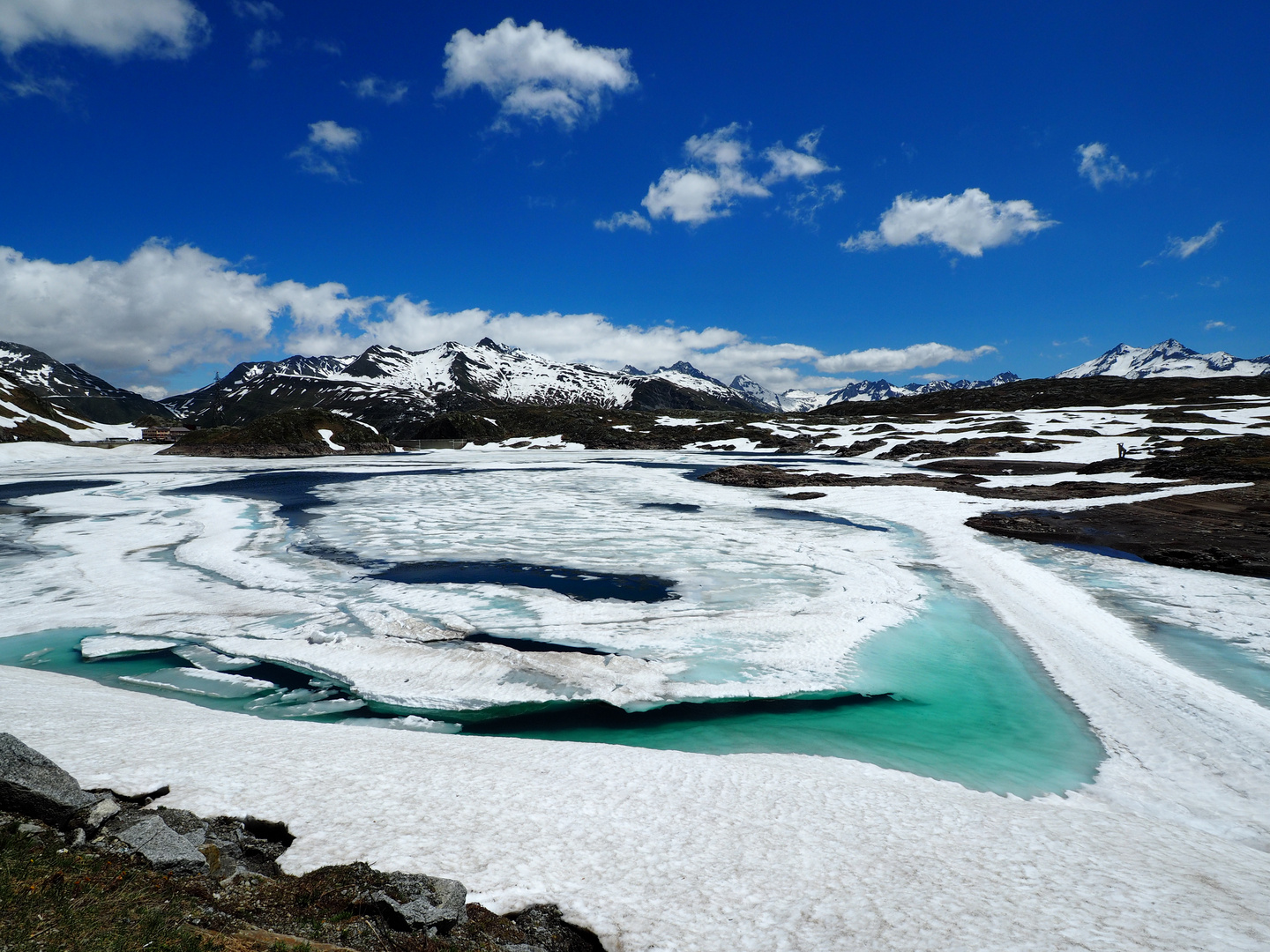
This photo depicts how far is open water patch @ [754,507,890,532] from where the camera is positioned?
21.4 m

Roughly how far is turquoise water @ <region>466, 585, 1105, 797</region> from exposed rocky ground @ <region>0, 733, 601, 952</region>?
356cm

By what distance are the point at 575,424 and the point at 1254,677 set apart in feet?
358

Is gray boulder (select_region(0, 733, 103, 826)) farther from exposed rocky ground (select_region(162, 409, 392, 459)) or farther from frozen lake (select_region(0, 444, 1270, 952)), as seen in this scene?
exposed rocky ground (select_region(162, 409, 392, 459))

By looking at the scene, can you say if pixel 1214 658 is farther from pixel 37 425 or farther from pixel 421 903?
pixel 37 425

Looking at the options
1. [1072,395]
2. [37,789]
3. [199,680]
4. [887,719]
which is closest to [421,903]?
[37,789]

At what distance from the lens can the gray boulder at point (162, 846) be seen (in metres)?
3.43

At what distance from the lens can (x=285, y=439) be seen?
238ft

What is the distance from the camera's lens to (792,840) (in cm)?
462

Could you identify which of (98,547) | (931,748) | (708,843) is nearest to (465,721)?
(708,843)

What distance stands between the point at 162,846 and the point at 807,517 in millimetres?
22834

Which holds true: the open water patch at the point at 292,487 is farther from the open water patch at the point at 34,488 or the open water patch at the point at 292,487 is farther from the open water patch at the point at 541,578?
the open water patch at the point at 541,578

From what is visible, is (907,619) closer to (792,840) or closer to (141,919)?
(792,840)

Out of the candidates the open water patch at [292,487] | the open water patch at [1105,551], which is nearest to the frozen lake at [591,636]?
the open water patch at [1105,551]

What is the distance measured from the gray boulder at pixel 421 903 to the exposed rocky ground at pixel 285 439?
245 ft
